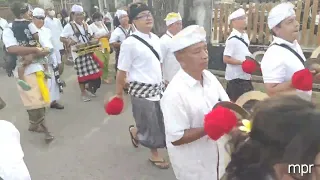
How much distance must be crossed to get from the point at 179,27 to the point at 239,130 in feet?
12.1

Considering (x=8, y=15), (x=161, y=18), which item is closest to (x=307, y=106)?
(x=161, y=18)

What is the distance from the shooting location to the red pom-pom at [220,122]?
1.90 m

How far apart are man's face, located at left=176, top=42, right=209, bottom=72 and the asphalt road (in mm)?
1821

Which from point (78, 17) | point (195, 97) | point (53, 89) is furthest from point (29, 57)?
point (195, 97)

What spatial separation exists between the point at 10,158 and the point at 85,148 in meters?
3.27

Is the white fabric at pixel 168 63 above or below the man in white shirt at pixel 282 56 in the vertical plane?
below

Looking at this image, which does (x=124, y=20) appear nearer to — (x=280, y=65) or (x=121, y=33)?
(x=121, y=33)

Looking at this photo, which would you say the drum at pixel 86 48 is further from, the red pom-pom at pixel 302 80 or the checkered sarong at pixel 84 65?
the red pom-pom at pixel 302 80

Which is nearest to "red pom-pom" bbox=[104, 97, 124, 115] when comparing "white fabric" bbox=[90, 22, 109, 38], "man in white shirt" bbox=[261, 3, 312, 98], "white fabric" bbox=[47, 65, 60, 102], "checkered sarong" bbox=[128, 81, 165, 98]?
"checkered sarong" bbox=[128, 81, 165, 98]

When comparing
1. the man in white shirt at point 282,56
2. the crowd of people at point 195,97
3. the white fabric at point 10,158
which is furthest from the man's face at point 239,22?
the white fabric at point 10,158

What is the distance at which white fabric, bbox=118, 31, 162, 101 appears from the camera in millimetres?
3801

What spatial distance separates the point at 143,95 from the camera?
3.89m

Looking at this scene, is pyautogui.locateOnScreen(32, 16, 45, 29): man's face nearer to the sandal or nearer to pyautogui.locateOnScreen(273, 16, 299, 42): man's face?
the sandal

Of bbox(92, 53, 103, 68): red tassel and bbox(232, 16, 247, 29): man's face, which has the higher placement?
bbox(232, 16, 247, 29): man's face
